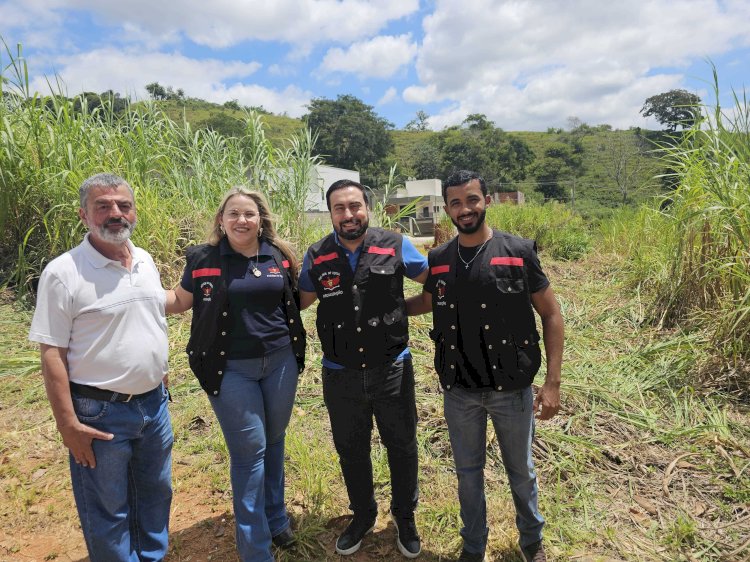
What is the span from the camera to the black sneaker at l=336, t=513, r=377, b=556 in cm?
233

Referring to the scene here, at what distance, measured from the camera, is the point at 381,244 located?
7.43ft

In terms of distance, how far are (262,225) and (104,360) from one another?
92 cm

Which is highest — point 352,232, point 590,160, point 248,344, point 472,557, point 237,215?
point 590,160

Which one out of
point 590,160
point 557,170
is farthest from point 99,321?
point 590,160

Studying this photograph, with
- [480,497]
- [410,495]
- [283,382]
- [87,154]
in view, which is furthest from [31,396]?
[480,497]

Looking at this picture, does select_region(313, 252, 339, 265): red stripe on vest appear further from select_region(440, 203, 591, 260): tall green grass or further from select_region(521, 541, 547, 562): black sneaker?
select_region(440, 203, 591, 260): tall green grass

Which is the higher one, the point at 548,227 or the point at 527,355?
the point at 548,227

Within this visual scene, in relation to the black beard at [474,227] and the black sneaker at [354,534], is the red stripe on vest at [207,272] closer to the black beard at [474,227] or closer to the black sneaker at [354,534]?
the black beard at [474,227]

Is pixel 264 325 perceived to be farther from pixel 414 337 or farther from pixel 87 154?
pixel 87 154

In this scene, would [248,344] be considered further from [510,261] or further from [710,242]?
[710,242]

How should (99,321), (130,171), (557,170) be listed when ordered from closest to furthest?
(99,321)
(130,171)
(557,170)

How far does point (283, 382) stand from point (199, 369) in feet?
1.21

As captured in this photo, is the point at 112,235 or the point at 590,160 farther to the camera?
the point at 590,160

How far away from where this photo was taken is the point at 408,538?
2328 millimetres
